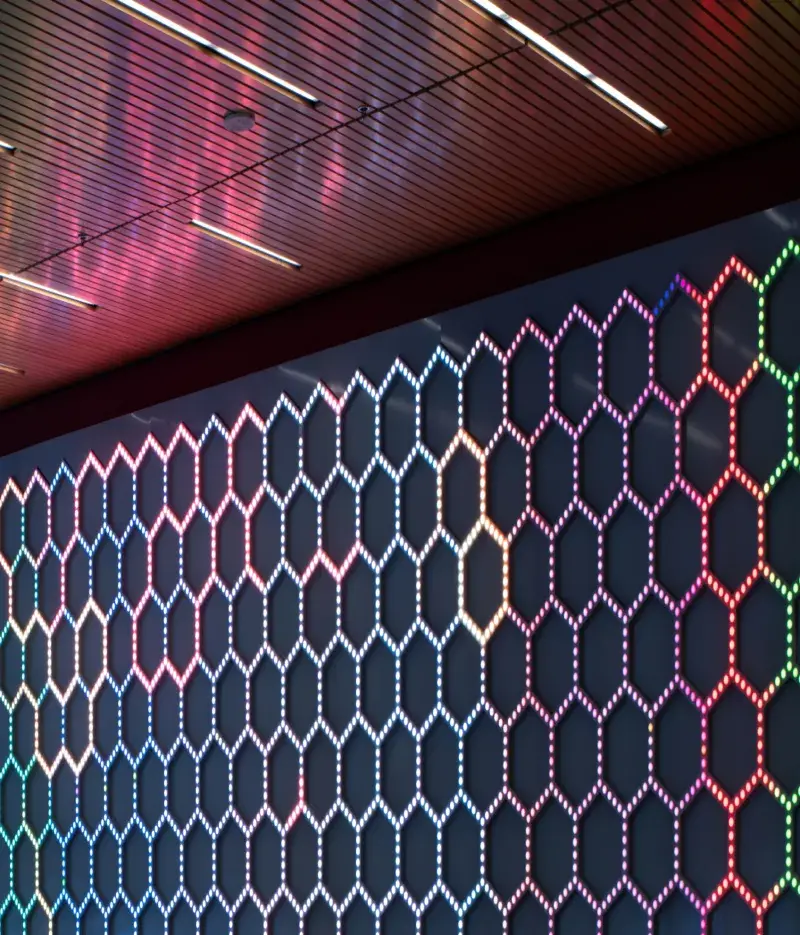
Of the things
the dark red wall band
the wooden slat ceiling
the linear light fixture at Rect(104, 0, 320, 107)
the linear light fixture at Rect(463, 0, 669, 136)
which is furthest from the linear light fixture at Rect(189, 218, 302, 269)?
the linear light fixture at Rect(463, 0, 669, 136)

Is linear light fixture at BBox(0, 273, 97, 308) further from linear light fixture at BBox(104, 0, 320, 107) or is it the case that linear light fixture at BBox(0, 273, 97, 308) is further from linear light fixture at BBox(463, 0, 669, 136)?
linear light fixture at BBox(463, 0, 669, 136)

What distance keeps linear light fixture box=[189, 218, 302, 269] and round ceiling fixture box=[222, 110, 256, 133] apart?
1016mm

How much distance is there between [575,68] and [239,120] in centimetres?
138

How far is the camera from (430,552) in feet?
21.9

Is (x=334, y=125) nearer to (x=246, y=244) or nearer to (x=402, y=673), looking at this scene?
(x=246, y=244)

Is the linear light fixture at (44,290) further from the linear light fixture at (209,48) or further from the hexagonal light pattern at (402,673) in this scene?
the linear light fixture at (209,48)

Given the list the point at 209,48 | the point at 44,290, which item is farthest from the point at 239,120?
the point at 44,290

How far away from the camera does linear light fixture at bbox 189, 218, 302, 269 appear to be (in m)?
6.52

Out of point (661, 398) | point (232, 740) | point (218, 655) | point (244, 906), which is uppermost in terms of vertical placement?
point (661, 398)

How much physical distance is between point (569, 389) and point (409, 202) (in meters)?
1.18

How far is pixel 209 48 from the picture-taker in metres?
4.88

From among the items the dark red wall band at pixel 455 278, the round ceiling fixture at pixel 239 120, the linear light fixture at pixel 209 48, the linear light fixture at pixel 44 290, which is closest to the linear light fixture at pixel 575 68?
the dark red wall band at pixel 455 278

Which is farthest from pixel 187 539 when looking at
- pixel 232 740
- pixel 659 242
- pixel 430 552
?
pixel 659 242

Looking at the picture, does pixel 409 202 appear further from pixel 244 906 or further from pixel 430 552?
pixel 244 906
